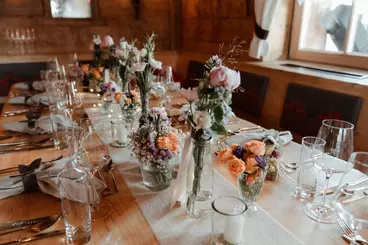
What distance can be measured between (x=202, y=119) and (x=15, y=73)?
3.79 m

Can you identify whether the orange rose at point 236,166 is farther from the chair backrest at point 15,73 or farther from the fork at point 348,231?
the chair backrest at point 15,73

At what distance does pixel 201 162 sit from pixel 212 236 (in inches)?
8.2

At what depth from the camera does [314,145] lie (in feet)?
3.66

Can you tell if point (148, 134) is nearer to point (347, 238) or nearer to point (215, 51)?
point (347, 238)

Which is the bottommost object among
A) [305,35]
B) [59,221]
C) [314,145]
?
[59,221]

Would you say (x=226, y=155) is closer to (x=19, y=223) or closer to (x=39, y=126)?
(x=19, y=223)

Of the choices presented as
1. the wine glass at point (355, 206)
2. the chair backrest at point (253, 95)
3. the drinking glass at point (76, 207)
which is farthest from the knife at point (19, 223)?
the chair backrest at point (253, 95)

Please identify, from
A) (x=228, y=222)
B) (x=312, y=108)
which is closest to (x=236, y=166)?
(x=228, y=222)

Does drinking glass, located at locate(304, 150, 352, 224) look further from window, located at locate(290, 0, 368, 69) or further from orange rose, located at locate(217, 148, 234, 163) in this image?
window, located at locate(290, 0, 368, 69)

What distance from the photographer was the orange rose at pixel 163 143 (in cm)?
100

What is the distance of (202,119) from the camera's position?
0.83 m

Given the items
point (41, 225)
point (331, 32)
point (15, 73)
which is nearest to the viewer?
point (41, 225)

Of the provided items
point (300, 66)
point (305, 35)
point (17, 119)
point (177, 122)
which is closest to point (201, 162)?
point (177, 122)

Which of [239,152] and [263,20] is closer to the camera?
[239,152]
